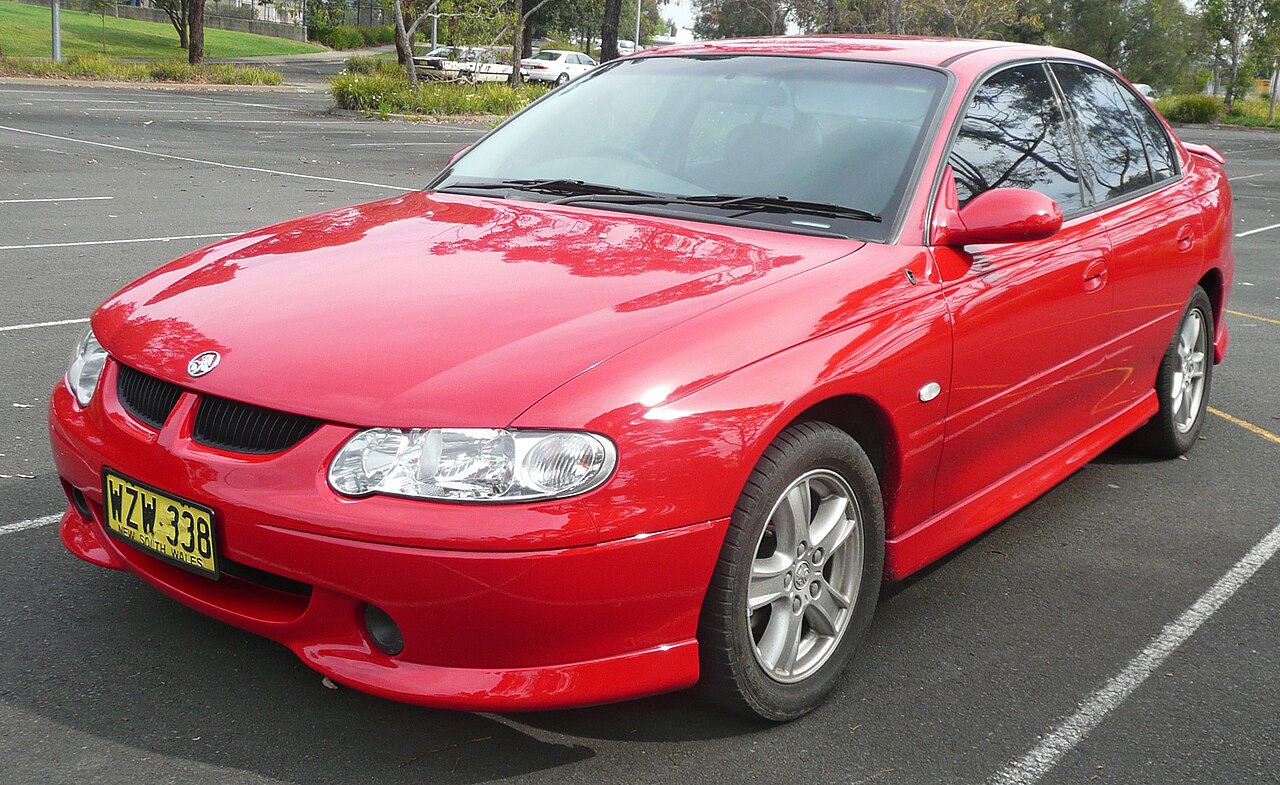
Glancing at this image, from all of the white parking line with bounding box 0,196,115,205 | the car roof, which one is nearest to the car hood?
the car roof

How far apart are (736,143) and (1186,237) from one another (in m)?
2.17

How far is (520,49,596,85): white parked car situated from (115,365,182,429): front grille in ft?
134

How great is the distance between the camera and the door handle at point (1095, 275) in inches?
162

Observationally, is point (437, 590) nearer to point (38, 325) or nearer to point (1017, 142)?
point (1017, 142)

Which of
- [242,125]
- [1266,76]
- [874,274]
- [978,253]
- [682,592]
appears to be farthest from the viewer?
[1266,76]

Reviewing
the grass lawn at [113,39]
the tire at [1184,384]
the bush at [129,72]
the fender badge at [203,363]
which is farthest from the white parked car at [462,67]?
the fender badge at [203,363]

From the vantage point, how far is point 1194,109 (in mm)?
49406

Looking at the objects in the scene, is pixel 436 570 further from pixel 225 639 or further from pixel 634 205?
pixel 634 205

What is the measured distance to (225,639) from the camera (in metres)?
3.32

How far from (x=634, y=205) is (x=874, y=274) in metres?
0.86

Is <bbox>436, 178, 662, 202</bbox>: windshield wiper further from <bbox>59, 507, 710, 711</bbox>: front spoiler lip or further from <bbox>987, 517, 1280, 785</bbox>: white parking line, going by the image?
<bbox>987, 517, 1280, 785</bbox>: white parking line

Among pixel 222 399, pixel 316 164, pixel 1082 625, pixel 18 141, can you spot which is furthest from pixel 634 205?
pixel 18 141

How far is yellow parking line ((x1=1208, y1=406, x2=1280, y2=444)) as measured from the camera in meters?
5.95

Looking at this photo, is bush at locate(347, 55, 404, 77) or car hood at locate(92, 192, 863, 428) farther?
bush at locate(347, 55, 404, 77)
